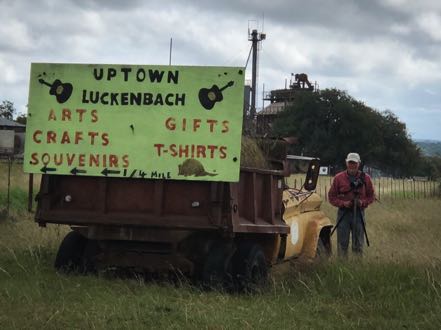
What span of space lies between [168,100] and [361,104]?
272ft

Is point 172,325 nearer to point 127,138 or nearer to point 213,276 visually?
point 213,276

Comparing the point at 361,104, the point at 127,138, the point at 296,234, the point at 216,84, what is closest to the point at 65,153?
the point at 127,138

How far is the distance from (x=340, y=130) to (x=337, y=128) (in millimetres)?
1008

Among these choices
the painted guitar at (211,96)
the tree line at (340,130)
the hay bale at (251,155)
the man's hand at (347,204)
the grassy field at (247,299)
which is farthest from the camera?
the tree line at (340,130)

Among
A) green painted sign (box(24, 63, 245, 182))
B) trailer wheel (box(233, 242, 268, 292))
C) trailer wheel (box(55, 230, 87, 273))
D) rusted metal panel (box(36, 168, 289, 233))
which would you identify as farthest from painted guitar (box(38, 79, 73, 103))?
trailer wheel (box(233, 242, 268, 292))

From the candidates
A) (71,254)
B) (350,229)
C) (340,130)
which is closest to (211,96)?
(71,254)

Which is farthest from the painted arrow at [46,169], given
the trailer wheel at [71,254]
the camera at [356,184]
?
the camera at [356,184]

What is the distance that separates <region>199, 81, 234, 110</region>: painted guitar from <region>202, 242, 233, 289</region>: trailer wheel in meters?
1.58

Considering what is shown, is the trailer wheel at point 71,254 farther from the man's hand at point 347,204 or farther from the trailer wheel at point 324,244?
the man's hand at point 347,204

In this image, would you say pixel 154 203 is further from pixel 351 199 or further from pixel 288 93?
pixel 288 93

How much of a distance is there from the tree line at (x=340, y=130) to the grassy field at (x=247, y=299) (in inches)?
2841

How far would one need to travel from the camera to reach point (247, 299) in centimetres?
695

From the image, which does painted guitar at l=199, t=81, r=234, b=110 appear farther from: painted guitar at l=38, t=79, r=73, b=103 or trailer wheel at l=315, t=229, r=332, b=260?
trailer wheel at l=315, t=229, r=332, b=260

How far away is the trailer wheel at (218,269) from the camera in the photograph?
7.17 m
